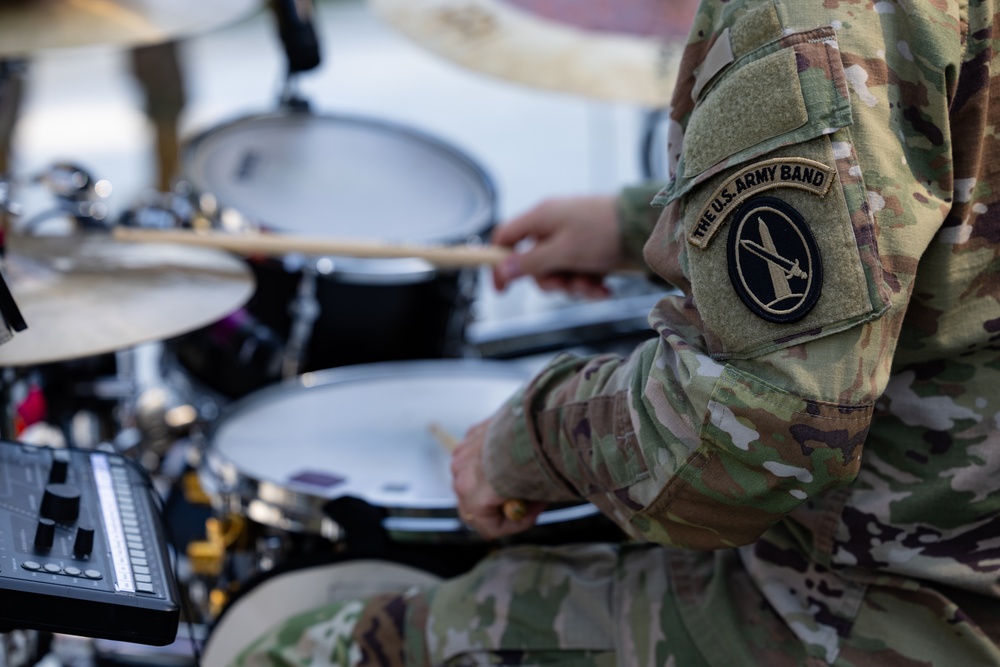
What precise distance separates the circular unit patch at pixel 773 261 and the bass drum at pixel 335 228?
2.42 ft

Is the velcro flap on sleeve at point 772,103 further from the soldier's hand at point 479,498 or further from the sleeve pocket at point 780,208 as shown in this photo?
the soldier's hand at point 479,498

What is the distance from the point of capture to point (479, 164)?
1.58 m

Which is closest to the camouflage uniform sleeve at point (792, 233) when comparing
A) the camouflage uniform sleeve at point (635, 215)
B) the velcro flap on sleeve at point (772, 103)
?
the velcro flap on sleeve at point (772, 103)

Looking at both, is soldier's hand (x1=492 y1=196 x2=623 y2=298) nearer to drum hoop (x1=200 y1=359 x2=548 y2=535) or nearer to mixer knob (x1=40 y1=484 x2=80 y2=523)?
drum hoop (x1=200 y1=359 x2=548 y2=535)

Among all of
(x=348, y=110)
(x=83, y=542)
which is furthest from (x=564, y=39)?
(x=348, y=110)

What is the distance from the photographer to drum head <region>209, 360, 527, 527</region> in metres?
0.97

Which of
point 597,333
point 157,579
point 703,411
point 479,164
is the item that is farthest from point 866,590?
point 597,333

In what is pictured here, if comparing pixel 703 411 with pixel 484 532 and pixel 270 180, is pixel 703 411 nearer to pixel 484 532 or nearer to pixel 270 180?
pixel 484 532

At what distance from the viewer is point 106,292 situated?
3.33ft

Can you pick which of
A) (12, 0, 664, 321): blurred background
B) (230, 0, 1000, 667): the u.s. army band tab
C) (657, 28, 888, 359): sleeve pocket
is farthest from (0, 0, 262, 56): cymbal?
(12, 0, 664, 321): blurred background

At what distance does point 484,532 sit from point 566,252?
1.19ft

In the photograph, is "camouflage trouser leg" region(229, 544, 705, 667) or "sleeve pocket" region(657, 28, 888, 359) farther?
"camouflage trouser leg" region(229, 544, 705, 667)

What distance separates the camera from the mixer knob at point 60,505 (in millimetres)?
695

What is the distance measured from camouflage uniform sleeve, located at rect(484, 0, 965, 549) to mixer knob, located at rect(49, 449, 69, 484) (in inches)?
15.1
